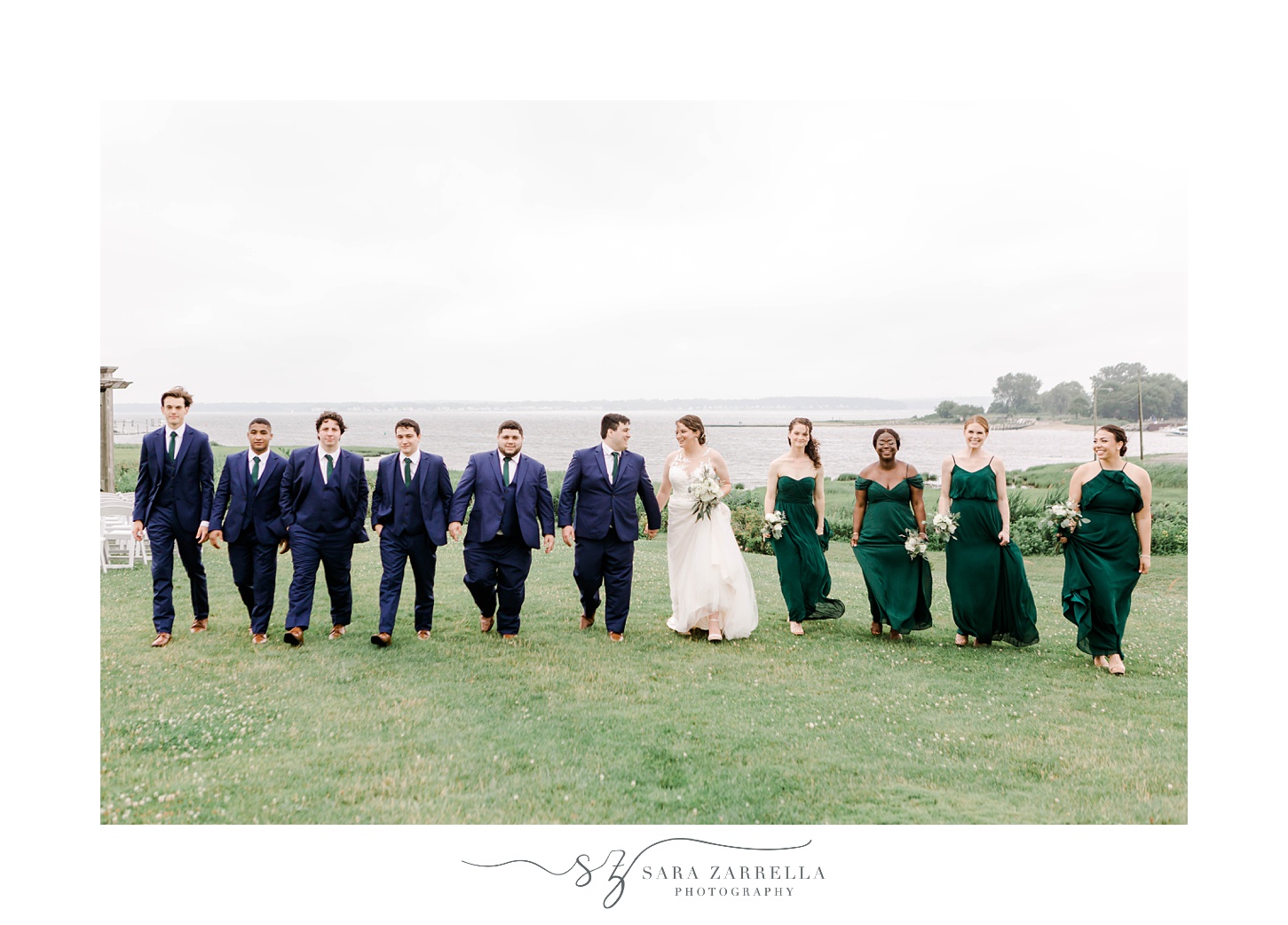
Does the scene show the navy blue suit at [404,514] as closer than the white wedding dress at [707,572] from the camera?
Yes

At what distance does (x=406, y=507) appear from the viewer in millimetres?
6391

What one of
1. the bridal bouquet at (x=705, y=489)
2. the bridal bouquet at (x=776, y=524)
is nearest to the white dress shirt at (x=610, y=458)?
the bridal bouquet at (x=705, y=489)

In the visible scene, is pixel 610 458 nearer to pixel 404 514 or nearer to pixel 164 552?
pixel 404 514

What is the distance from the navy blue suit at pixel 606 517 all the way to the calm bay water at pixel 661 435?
71cm

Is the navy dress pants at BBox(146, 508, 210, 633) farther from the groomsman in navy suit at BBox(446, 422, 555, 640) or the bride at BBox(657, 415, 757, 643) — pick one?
the bride at BBox(657, 415, 757, 643)

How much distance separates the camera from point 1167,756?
15.0ft

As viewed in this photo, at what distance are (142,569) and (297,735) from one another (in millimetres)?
5958

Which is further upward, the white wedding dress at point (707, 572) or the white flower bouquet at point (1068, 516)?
the white flower bouquet at point (1068, 516)

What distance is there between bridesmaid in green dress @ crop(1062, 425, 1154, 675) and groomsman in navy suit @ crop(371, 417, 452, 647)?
5.77m

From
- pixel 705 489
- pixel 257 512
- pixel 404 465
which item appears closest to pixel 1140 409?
pixel 705 489

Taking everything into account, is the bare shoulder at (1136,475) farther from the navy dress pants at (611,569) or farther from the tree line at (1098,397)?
the navy dress pants at (611,569)

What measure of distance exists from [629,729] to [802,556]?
312cm

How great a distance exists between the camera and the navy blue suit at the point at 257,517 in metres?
6.31

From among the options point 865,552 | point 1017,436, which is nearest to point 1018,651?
point 865,552
